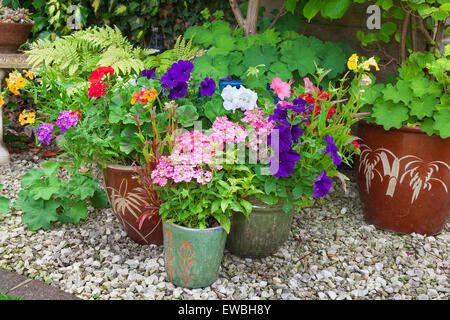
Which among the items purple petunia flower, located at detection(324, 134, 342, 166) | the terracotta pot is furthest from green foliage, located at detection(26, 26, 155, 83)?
purple petunia flower, located at detection(324, 134, 342, 166)

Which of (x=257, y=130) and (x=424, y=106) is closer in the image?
(x=257, y=130)

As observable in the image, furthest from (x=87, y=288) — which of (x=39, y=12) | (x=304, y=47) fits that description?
(x=39, y=12)

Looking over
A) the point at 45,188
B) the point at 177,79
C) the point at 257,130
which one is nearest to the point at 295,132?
the point at 257,130

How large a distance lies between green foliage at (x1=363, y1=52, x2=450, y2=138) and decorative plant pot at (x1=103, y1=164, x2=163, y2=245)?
3.94 feet

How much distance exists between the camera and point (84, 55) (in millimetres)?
2906

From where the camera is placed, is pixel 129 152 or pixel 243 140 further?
pixel 129 152

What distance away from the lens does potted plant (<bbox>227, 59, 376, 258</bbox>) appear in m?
1.69

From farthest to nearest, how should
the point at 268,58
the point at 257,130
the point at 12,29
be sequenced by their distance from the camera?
the point at 12,29
the point at 268,58
the point at 257,130

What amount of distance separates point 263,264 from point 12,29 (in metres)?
2.62

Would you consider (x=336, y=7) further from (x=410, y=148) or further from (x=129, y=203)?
(x=129, y=203)

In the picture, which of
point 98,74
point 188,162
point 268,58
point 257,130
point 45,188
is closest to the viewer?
point 188,162

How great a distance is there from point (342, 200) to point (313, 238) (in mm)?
555
